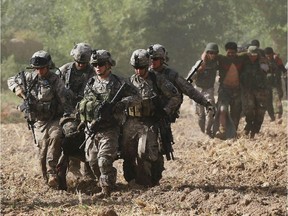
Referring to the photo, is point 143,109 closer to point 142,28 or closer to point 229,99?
point 229,99

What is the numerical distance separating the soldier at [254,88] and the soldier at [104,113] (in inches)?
247

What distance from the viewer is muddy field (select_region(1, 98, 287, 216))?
24.8ft

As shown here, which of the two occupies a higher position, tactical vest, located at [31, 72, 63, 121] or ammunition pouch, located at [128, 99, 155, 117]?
tactical vest, located at [31, 72, 63, 121]

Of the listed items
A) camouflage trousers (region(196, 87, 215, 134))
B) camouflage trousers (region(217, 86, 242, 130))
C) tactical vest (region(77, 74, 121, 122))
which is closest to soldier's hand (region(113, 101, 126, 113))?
tactical vest (region(77, 74, 121, 122))

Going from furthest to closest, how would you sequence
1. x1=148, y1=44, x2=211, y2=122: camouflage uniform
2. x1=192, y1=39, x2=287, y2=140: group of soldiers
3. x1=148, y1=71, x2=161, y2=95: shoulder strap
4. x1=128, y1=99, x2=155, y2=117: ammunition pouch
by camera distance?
x1=192, y1=39, x2=287, y2=140: group of soldiers
x1=148, y1=44, x2=211, y2=122: camouflage uniform
x1=148, y1=71, x2=161, y2=95: shoulder strap
x1=128, y1=99, x2=155, y2=117: ammunition pouch

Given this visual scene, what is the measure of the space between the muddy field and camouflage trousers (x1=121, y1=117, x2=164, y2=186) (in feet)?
0.81

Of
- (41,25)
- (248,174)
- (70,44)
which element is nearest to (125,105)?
(248,174)

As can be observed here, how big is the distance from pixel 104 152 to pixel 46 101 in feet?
4.15

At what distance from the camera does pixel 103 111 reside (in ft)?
28.0

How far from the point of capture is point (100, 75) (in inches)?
347

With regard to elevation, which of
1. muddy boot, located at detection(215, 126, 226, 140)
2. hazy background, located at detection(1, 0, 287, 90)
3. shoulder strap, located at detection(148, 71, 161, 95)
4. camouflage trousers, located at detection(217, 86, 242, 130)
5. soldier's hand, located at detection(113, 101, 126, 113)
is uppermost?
hazy background, located at detection(1, 0, 287, 90)

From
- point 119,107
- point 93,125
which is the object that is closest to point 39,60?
point 93,125

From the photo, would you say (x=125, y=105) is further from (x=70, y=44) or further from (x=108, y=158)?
(x=70, y=44)

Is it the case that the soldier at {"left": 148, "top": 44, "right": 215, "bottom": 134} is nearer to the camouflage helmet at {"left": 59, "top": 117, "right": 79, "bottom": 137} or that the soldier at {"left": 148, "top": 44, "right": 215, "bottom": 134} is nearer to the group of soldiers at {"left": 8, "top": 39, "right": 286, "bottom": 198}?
the group of soldiers at {"left": 8, "top": 39, "right": 286, "bottom": 198}
